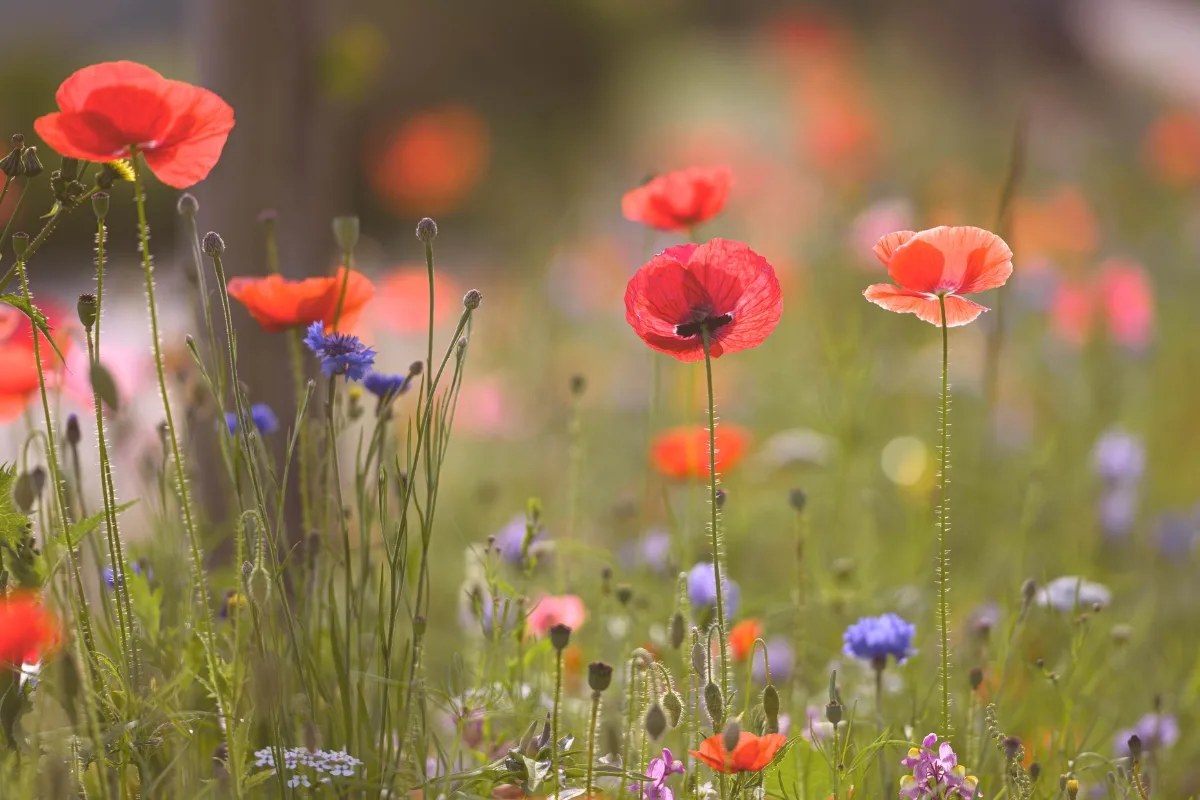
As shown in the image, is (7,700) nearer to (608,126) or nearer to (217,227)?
(217,227)

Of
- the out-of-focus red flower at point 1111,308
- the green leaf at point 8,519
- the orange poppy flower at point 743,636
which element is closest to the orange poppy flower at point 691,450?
the orange poppy flower at point 743,636

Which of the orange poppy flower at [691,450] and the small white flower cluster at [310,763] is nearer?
the small white flower cluster at [310,763]

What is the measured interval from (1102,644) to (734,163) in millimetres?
3193

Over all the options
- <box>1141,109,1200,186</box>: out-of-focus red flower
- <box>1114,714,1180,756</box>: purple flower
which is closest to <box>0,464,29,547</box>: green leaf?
<box>1114,714,1180,756</box>: purple flower

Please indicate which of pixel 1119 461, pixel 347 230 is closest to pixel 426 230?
pixel 347 230

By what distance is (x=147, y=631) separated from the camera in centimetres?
140

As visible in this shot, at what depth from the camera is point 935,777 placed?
122 centimetres

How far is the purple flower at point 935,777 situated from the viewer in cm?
121

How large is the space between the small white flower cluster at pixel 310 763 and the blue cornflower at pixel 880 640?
575 mm

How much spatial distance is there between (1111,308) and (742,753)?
2003 mm

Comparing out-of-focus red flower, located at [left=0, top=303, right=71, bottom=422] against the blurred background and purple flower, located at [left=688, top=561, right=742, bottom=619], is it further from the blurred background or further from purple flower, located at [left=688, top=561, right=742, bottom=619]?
purple flower, located at [left=688, top=561, right=742, bottom=619]

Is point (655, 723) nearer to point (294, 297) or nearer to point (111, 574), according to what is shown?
point (294, 297)

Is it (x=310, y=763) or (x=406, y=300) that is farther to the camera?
(x=406, y=300)

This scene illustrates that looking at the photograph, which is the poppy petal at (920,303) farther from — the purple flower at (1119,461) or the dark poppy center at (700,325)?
the purple flower at (1119,461)
